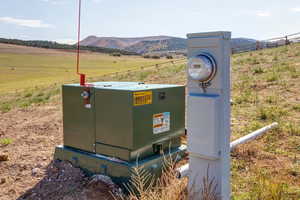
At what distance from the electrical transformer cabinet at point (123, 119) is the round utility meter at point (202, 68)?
3.01 ft

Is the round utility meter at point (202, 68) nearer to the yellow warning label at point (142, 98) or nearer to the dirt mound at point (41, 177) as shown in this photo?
the yellow warning label at point (142, 98)

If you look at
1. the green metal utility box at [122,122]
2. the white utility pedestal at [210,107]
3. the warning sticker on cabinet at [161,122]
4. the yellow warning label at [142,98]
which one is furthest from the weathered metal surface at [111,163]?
the white utility pedestal at [210,107]

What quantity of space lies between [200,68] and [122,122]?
47.8 inches

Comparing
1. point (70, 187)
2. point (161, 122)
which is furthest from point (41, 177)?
point (161, 122)

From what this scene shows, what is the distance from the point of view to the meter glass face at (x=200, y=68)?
6.83 ft

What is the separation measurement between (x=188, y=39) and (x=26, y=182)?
93.6 inches

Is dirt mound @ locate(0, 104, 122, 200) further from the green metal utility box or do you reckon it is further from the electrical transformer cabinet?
the electrical transformer cabinet

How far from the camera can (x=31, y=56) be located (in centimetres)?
5384

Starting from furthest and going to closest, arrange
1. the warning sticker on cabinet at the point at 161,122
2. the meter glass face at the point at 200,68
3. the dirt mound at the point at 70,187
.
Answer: the warning sticker on cabinet at the point at 161,122 < the dirt mound at the point at 70,187 < the meter glass face at the point at 200,68

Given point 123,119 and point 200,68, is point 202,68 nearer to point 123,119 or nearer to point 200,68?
point 200,68

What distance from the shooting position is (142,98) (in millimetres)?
3049

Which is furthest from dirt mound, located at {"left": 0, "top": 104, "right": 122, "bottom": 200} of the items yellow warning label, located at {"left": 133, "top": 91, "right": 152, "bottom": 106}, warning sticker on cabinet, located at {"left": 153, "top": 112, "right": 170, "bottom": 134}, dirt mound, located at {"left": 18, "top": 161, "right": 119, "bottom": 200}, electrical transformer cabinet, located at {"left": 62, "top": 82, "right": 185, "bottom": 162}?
yellow warning label, located at {"left": 133, "top": 91, "right": 152, "bottom": 106}

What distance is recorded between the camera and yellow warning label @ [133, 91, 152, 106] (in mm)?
2962

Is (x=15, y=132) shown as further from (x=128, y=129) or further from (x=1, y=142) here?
(x=128, y=129)
